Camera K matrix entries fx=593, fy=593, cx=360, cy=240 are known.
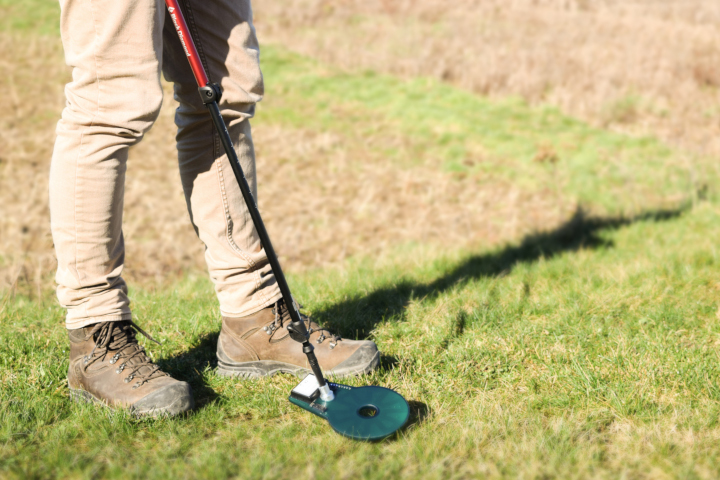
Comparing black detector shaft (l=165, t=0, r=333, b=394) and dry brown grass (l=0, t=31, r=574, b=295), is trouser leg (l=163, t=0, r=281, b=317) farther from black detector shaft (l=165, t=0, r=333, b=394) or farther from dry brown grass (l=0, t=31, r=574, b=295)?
dry brown grass (l=0, t=31, r=574, b=295)

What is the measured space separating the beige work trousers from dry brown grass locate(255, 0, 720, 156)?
309 inches

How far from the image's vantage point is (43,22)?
12.7 m

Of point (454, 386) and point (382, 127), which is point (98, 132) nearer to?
Result: point (454, 386)

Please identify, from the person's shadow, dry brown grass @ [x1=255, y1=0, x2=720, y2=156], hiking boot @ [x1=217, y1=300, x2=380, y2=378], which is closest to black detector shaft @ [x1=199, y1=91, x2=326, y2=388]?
hiking boot @ [x1=217, y1=300, x2=380, y2=378]

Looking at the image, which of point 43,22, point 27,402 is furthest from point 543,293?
point 43,22

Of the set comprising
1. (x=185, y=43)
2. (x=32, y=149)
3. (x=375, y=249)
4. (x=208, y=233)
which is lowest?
(x=375, y=249)

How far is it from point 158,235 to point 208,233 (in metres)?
3.56

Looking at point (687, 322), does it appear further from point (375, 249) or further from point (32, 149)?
point (32, 149)

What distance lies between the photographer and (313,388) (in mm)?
2250

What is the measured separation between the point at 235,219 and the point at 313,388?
0.83 m

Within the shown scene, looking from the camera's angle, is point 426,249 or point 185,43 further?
point 426,249

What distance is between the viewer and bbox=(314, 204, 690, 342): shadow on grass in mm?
3172

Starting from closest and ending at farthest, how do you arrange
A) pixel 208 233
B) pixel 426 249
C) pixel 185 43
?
1. pixel 185 43
2. pixel 208 233
3. pixel 426 249

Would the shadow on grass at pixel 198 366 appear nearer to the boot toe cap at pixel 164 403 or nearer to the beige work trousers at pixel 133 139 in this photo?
the boot toe cap at pixel 164 403
